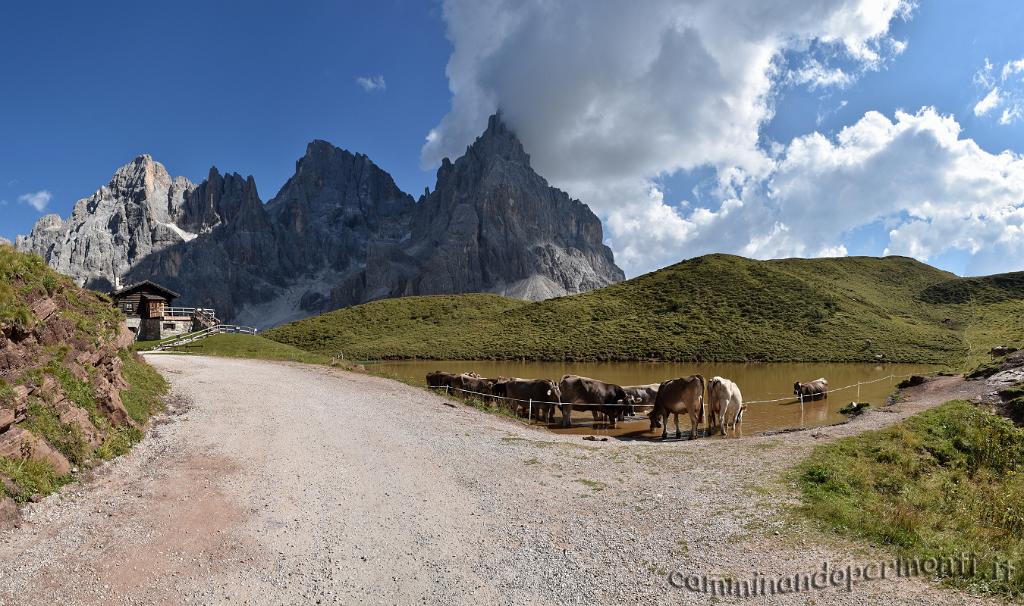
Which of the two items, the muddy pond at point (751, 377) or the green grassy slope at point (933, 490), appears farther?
the muddy pond at point (751, 377)

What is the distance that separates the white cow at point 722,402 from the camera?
73.3 feet

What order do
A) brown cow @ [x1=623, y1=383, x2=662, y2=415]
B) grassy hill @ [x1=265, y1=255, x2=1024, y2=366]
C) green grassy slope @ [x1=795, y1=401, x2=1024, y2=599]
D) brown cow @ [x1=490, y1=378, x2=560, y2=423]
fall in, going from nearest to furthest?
green grassy slope @ [x1=795, y1=401, x2=1024, y2=599] < brown cow @ [x1=490, y1=378, x2=560, y2=423] < brown cow @ [x1=623, y1=383, x2=662, y2=415] < grassy hill @ [x1=265, y1=255, x2=1024, y2=366]

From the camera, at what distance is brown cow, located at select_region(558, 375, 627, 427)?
2555cm

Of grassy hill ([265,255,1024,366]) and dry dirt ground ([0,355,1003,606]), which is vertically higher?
grassy hill ([265,255,1024,366])

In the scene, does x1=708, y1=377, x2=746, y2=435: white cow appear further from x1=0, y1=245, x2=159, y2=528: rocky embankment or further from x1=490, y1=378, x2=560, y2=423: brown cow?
x1=0, y1=245, x2=159, y2=528: rocky embankment

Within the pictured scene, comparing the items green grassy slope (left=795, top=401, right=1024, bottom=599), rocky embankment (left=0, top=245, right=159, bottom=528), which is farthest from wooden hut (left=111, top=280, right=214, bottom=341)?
green grassy slope (left=795, top=401, right=1024, bottom=599)

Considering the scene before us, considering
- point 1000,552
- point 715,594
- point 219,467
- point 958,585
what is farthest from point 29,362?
point 1000,552

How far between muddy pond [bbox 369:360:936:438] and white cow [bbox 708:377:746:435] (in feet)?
2.79

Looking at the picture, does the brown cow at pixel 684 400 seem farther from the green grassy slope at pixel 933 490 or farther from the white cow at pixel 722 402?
the green grassy slope at pixel 933 490

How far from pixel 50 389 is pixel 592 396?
2100cm

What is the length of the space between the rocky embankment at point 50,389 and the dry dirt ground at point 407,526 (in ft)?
1.97

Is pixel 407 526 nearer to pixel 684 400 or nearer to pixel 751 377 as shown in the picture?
pixel 684 400

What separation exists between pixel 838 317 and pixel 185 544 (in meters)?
83.1

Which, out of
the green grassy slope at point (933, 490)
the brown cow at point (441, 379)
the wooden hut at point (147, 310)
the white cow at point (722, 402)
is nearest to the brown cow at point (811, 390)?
the white cow at point (722, 402)
